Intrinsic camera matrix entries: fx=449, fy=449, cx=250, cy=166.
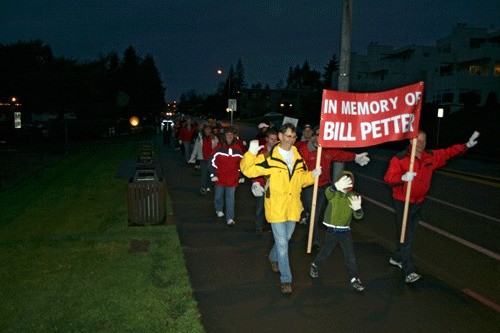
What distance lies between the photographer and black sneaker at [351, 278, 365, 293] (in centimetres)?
578

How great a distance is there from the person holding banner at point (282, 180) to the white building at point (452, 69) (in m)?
34.1

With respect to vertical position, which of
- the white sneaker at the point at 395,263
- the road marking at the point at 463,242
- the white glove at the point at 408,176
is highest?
the white glove at the point at 408,176

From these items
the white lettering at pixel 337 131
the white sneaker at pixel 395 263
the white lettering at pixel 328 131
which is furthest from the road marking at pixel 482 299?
the white lettering at pixel 328 131

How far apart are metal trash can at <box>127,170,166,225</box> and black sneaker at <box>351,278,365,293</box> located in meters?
4.33

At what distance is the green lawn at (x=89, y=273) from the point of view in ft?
15.9

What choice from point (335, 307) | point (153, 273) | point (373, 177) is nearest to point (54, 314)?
point (153, 273)

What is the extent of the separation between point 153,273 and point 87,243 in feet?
6.49

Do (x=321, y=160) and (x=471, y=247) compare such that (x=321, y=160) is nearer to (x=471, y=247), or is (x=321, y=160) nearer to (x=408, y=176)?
(x=408, y=176)

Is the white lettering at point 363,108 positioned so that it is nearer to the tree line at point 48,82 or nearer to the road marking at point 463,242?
the road marking at point 463,242

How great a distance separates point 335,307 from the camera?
17.6ft

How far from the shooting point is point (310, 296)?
18.6 feet

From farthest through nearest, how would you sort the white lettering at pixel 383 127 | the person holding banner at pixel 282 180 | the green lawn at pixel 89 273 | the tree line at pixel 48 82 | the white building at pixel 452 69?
the white building at pixel 452 69, the tree line at pixel 48 82, the white lettering at pixel 383 127, the person holding banner at pixel 282 180, the green lawn at pixel 89 273

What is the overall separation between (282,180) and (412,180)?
182 centimetres

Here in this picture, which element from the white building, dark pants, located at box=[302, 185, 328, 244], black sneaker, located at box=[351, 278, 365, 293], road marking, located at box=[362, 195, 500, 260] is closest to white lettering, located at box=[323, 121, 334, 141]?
dark pants, located at box=[302, 185, 328, 244]
